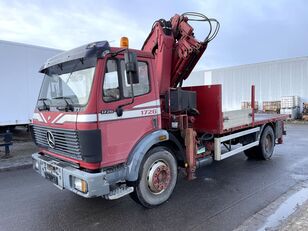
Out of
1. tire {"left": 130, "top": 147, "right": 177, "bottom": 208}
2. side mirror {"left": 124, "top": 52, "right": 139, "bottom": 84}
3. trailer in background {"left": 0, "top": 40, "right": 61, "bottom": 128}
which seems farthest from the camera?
trailer in background {"left": 0, "top": 40, "right": 61, "bottom": 128}

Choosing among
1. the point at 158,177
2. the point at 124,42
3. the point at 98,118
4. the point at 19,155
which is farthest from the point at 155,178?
the point at 19,155

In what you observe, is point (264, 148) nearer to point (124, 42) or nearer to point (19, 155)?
point (124, 42)

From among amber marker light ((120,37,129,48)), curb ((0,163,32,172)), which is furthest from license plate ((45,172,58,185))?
curb ((0,163,32,172))

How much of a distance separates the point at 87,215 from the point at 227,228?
2.04 metres

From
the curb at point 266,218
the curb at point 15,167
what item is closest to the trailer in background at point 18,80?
the curb at point 15,167

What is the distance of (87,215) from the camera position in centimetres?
396

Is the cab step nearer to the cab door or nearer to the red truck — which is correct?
the red truck

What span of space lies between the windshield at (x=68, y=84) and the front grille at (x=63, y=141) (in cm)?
39

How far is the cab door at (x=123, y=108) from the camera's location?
11.6ft

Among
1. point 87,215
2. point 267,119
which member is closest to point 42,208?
point 87,215

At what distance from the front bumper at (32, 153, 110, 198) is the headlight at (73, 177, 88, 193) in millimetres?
36

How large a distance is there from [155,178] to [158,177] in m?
0.07

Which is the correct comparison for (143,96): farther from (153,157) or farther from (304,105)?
(304,105)

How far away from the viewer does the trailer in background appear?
9625 millimetres
